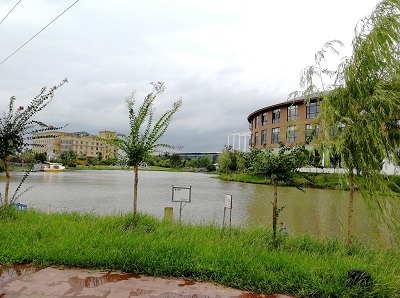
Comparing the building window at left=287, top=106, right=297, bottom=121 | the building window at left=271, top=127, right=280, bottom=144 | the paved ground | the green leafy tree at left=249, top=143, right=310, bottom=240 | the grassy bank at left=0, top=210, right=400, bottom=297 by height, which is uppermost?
the building window at left=287, top=106, right=297, bottom=121


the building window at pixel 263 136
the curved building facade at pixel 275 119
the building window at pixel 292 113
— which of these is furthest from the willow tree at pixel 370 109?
the building window at pixel 263 136

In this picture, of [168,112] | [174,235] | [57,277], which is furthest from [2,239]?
[168,112]

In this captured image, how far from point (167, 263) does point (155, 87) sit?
4873 mm

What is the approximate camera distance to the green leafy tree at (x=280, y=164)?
7352 mm

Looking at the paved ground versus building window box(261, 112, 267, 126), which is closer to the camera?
the paved ground

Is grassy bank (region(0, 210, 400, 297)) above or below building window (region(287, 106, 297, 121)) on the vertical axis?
below

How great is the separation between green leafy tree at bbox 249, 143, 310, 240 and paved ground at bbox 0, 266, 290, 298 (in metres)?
2.98

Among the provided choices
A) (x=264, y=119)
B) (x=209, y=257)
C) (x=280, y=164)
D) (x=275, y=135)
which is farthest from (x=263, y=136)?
(x=209, y=257)

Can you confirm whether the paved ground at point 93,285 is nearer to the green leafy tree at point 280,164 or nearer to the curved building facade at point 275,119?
the green leafy tree at point 280,164

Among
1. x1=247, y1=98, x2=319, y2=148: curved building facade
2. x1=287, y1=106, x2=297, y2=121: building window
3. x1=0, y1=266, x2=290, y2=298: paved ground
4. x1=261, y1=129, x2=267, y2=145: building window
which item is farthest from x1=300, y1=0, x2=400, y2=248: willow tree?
x1=261, y1=129, x2=267, y2=145: building window

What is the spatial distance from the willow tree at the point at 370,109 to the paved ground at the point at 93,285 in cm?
362

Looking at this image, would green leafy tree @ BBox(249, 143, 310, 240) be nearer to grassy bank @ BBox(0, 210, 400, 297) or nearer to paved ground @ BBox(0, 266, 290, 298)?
grassy bank @ BBox(0, 210, 400, 297)

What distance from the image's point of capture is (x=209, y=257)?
5684 mm

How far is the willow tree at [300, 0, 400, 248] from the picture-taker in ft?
21.8
